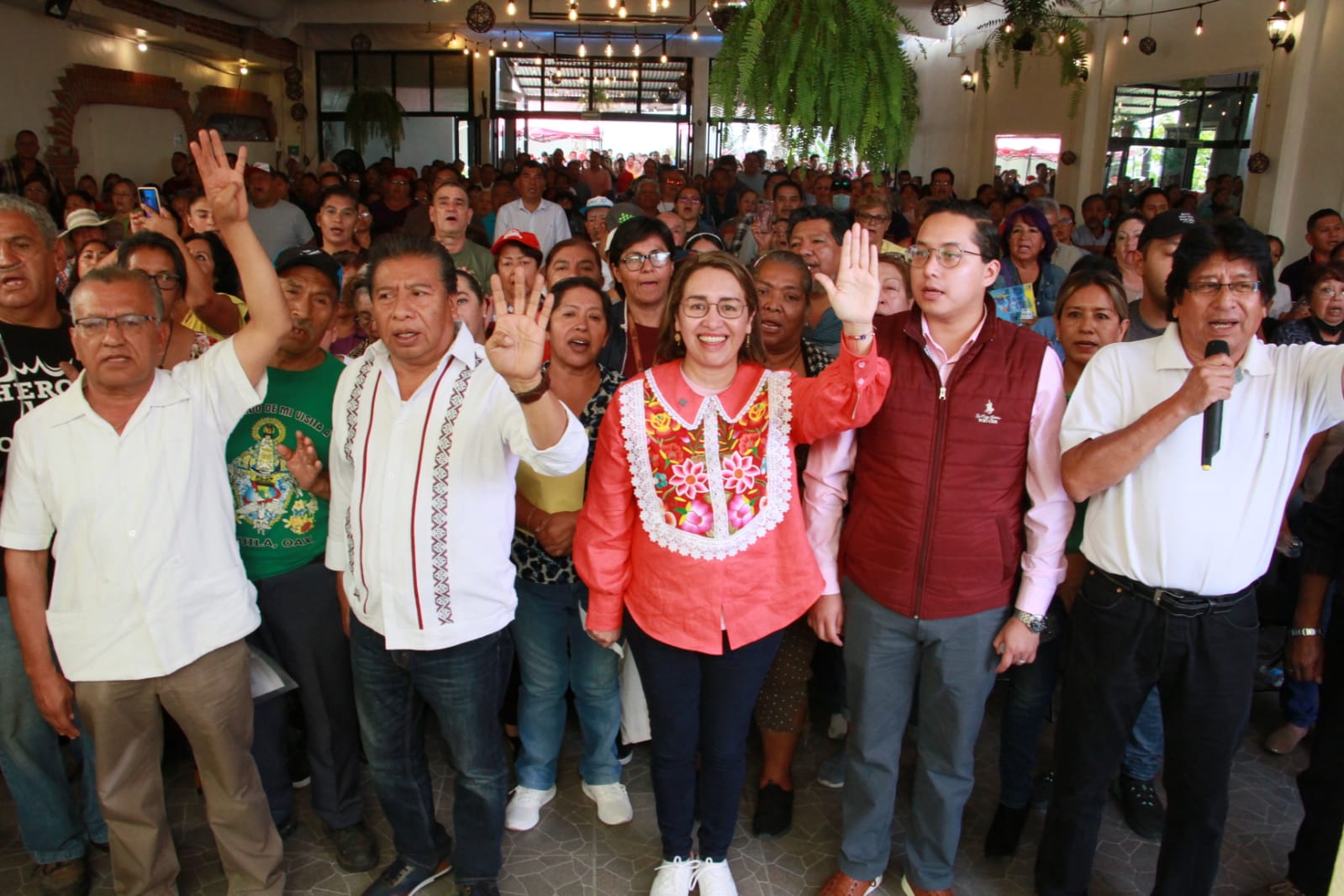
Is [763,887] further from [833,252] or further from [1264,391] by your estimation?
[833,252]

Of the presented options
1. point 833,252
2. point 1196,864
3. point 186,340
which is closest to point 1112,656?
point 1196,864

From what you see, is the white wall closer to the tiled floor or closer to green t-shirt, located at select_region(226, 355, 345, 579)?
green t-shirt, located at select_region(226, 355, 345, 579)

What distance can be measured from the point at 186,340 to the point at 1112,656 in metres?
2.67

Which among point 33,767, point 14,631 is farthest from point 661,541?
point 33,767

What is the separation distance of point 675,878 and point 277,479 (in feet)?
4.84

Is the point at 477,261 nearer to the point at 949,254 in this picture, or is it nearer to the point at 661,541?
the point at 661,541

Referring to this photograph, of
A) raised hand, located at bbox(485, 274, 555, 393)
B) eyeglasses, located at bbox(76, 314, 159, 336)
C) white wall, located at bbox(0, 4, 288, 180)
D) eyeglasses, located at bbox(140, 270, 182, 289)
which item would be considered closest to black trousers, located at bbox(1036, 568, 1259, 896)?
raised hand, located at bbox(485, 274, 555, 393)

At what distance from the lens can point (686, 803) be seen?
7.91 feet

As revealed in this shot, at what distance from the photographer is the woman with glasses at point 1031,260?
4429 mm

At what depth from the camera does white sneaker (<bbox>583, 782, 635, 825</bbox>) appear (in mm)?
2822

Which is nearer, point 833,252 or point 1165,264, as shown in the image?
point 1165,264

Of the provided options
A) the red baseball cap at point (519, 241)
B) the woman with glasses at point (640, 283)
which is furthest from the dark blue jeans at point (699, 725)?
the red baseball cap at point (519, 241)

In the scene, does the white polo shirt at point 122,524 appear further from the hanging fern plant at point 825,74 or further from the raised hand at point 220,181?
the hanging fern plant at point 825,74

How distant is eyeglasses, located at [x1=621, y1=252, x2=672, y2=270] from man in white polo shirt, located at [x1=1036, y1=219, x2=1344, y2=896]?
4.95 ft
